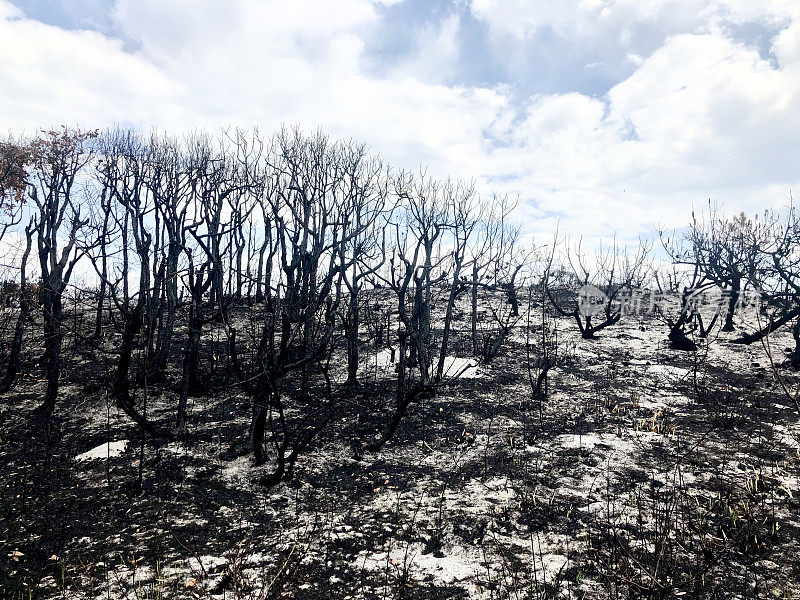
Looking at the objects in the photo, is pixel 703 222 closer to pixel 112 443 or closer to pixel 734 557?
pixel 734 557

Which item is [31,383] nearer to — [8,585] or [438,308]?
[8,585]

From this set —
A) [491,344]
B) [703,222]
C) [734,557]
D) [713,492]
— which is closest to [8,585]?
[734,557]

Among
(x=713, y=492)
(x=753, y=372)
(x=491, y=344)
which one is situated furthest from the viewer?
(x=491, y=344)

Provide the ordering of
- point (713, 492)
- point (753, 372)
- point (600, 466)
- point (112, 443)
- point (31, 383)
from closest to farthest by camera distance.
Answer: point (713, 492)
point (600, 466)
point (112, 443)
point (31, 383)
point (753, 372)

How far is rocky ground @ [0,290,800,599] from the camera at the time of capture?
512cm

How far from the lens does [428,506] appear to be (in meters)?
7.15

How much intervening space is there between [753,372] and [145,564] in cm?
2072

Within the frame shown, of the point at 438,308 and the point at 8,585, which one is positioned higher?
the point at 438,308

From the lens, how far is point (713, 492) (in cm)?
724

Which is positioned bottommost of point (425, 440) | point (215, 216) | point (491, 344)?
point (425, 440)

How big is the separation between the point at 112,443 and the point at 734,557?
473 inches

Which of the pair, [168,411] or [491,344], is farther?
[491,344]

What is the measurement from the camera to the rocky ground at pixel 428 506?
512 centimetres

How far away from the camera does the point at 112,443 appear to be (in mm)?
10211
